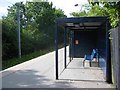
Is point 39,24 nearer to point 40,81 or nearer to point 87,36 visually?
point 87,36

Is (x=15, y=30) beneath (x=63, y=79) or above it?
above

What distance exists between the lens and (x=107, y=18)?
11711 millimetres

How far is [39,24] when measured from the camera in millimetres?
54000

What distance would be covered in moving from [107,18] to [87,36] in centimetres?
1216

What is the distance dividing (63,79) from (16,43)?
2149 cm

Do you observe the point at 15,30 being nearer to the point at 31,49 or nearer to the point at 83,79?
the point at 31,49

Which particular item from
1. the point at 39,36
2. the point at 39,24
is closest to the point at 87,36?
the point at 39,36

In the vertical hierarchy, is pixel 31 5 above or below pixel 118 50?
above

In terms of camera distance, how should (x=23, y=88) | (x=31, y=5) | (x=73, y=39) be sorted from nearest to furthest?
(x=23, y=88), (x=73, y=39), (x=31, y=5)

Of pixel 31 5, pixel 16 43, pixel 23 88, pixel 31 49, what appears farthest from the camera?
pixel 31 5

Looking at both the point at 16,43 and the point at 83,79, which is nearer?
the point at 83,79

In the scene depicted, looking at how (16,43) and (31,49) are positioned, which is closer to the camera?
(16,43)

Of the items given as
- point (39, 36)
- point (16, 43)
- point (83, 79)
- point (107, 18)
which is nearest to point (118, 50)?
point (107, 18)

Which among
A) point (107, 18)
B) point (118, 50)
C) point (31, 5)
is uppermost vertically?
point (31, 5)
